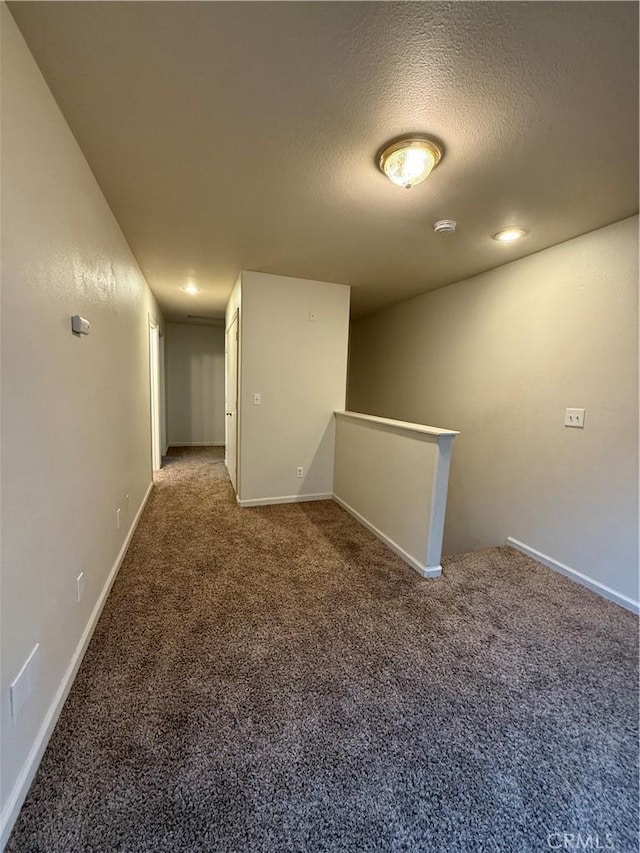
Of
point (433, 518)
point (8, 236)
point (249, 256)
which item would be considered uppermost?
point (249, 256)

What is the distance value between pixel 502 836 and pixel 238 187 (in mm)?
2706

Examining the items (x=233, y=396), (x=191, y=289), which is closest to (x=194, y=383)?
(x=191, y=289)

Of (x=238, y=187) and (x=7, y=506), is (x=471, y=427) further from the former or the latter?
(x=7, y=506)

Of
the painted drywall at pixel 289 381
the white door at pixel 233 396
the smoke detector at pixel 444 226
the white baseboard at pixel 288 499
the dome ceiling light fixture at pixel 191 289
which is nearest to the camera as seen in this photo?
the smoke detector at pixel 444 226

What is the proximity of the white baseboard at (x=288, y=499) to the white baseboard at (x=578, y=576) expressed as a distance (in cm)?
Result: 175

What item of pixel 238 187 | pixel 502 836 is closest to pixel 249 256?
pixel 238 187

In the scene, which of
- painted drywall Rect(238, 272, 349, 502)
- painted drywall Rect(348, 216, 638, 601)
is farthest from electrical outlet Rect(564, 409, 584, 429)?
painted drywall Rect(238, 272, 349, 502)

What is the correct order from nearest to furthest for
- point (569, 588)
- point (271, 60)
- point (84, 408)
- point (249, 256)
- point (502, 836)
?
point (502, 836) < point (271, 60) < point (84, 408) < point (569, 588) < point (249, 256)

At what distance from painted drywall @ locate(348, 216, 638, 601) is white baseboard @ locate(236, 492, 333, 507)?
4.28 feet

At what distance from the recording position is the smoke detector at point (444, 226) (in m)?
2.06

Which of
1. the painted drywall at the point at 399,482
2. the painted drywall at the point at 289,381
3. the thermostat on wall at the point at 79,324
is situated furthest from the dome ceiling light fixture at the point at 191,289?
the thermostat on wall at the point at 79,324

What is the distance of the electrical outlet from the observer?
86.0 inches

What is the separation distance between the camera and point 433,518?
7.12 ft

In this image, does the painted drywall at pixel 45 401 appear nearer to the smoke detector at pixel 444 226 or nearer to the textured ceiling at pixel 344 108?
the textured ceiling at pixel 344 108
